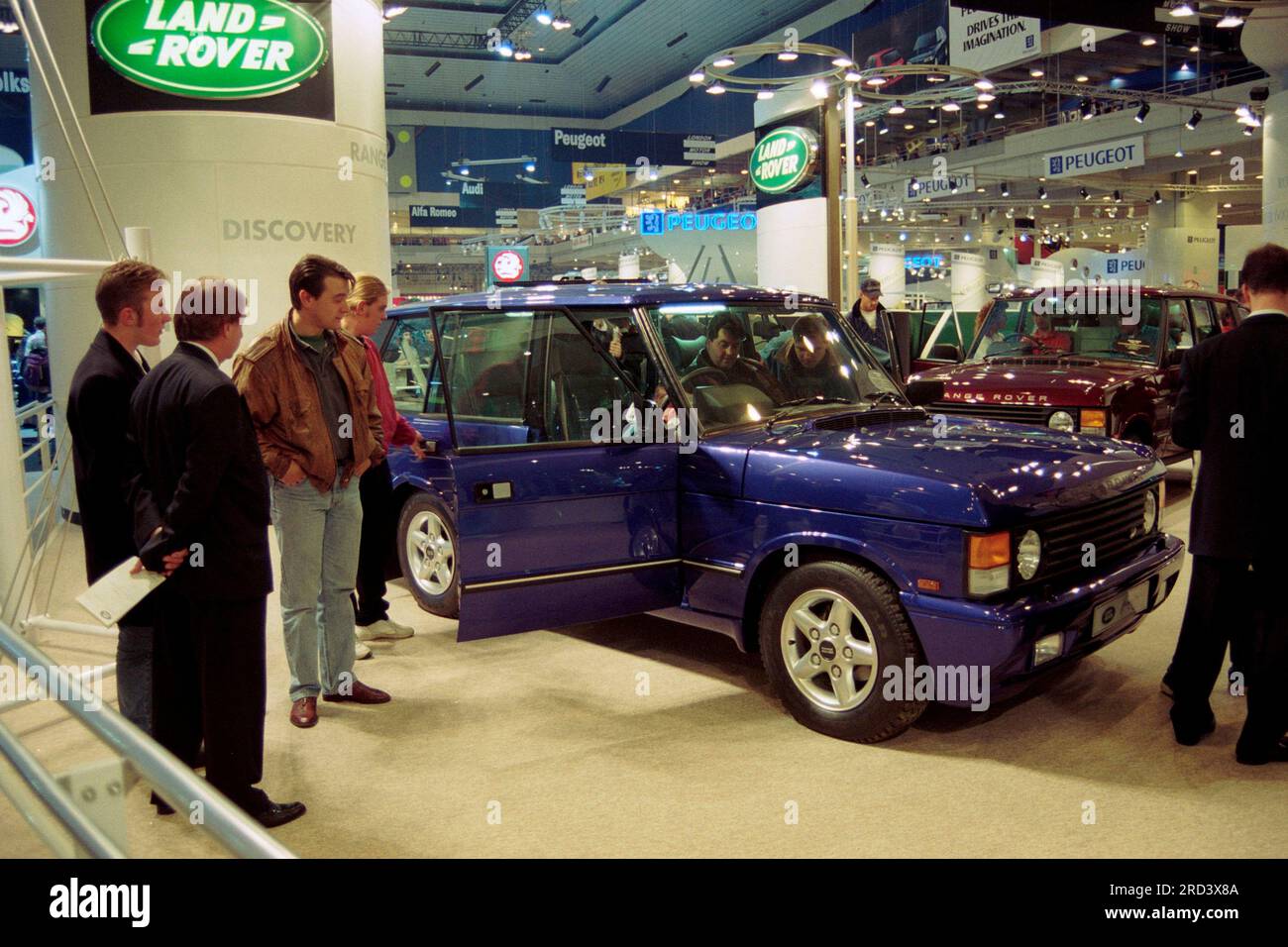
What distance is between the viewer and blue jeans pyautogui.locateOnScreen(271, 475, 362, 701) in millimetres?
4273

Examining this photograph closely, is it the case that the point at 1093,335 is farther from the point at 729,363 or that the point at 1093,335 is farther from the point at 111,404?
the point at 111,404

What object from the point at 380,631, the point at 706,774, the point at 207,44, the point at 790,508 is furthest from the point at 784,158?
the point at 706,774

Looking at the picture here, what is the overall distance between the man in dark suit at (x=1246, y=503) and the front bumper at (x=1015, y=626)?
1.11 ft

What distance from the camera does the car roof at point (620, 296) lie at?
4.79 meters

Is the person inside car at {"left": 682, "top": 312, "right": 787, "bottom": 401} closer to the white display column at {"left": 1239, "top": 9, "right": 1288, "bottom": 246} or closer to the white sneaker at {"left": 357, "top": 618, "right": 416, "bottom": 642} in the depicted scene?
the white sneaker at {"left": 357, "top": 618, "right": 416, "bottom": 642}

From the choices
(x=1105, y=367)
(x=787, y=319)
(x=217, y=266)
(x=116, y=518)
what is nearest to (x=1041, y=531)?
(x=787, y=319)

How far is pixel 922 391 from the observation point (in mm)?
5266

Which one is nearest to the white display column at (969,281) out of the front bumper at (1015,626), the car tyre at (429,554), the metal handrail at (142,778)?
the car tyre at (429,554)

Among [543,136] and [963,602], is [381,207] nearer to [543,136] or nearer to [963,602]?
[963,602]

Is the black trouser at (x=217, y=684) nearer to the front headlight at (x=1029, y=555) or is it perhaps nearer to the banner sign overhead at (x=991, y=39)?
the front headlight at (x=1029, y=555)

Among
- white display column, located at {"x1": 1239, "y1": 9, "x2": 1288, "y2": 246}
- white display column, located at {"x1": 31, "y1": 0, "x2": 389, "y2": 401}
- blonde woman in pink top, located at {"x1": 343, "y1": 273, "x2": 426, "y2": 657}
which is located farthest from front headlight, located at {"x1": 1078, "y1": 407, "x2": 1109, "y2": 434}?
white display column, located at {"x1": 1239, "y1": 9, "x2": 1288, "y2": 246}

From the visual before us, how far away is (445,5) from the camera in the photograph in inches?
1350

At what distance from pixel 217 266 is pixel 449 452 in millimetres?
5145

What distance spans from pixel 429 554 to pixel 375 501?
18.4 inches
